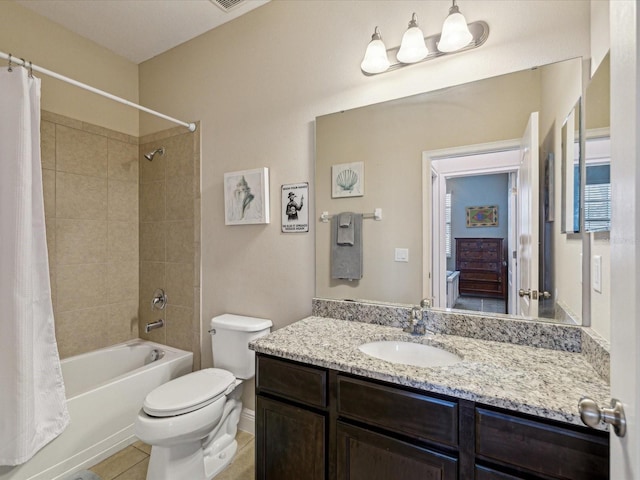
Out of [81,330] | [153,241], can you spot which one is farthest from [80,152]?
[81,330]

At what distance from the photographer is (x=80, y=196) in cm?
228

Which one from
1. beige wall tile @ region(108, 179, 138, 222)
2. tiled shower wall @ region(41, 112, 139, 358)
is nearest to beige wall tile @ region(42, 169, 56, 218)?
tiled shower wall @ region(41, 112, 139, 358)

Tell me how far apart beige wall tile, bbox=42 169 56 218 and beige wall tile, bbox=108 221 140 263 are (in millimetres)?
385

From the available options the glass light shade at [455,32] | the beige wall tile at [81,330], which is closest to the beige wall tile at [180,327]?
the beige wall tile at [81,330]

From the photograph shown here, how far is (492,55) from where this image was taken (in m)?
1.37

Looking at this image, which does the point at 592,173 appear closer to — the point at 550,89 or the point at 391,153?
the point at 550,89

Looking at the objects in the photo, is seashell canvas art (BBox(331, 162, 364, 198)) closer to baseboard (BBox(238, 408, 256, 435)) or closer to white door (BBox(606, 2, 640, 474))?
white door (BBox(606, 2, 640, 474))

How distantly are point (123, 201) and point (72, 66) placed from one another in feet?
3.27

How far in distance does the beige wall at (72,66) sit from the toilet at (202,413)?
1.83 metres

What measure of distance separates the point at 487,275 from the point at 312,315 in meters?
0.92

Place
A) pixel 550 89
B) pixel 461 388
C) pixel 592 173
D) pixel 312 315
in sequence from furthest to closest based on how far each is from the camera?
pixel 312 315 < pixel 550 89 < pixel 592 173 < pixel 461 388

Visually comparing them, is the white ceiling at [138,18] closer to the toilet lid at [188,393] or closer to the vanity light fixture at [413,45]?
the vanity light fixture at [413,45]

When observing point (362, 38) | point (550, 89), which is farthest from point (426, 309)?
point (362, 38)

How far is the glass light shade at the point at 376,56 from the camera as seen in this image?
1.52m
